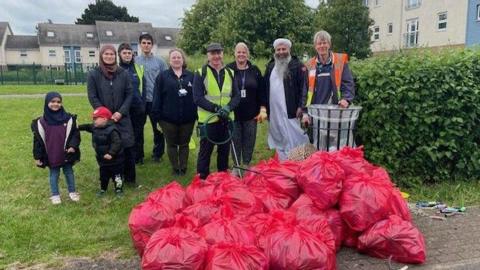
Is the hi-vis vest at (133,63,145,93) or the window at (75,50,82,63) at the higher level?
the window at (75,50,82,63)

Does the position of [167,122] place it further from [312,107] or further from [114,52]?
[312,107]

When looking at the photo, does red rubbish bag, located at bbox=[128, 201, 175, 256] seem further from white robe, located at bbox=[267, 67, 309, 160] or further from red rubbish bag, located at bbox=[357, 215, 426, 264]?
white robe, located at bbox=[267, 67, 309, 160]

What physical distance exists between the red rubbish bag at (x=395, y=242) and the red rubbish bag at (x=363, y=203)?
0.08 metres

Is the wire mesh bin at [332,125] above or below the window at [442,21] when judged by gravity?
below

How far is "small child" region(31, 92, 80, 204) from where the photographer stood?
17.3ft

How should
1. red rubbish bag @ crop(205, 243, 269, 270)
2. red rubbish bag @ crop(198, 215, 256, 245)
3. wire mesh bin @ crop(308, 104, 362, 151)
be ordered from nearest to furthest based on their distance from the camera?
red rubbish bag @ crop(205, 243, 269, 270)
red rubbish bag @ crop(198, 215, 256, 245)
wire mesh bin @ crop(308, 104, 362, 151)

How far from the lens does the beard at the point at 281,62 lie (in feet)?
18.9

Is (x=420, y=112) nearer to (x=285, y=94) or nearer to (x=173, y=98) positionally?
(x=285, y=94)

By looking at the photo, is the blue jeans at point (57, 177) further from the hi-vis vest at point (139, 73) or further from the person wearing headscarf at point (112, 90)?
the hi-vis vest at point (139, 73)

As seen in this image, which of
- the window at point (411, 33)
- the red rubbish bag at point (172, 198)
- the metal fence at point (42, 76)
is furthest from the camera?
the window at point (411, 33)

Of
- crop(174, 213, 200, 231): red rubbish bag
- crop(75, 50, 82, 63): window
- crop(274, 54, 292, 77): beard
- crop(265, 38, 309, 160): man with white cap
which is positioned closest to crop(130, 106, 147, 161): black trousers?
crop(265, 38, 309, 160): man with white cap

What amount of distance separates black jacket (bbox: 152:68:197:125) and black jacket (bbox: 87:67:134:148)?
22.6 inches

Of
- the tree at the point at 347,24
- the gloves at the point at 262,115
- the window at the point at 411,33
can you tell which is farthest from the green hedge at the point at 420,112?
the window at the point at 411,33

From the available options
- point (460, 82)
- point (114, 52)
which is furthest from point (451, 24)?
point (114, 52)
